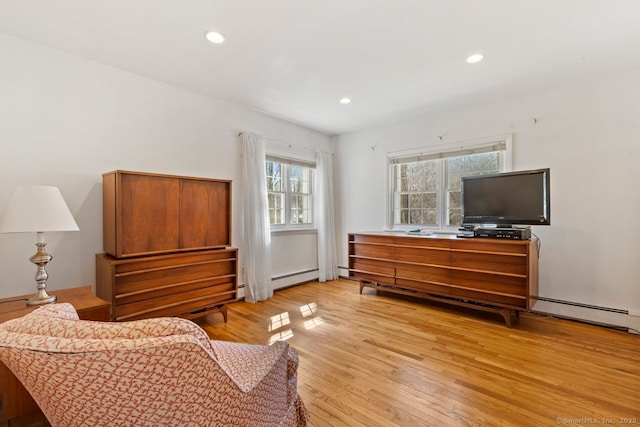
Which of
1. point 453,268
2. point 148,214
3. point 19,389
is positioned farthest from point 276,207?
point 19,389

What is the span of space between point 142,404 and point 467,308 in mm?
3604

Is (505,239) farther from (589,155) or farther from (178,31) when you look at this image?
(178,31)

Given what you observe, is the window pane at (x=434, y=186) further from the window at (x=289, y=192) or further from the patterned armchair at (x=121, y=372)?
the patterned armchair at (x=121, y=372)

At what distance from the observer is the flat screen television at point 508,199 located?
2906 mm

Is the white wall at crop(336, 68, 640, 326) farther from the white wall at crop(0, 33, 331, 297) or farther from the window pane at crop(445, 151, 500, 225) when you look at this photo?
the white wall at crop(0, 33, 331, 297)

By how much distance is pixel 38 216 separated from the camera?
1820mm

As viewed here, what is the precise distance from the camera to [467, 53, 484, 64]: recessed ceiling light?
8.47 feet

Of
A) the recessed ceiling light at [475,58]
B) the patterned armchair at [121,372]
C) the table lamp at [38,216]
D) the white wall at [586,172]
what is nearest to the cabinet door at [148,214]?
the table lamp at [38,216]

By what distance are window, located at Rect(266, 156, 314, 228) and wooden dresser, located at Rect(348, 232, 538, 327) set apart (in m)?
1.07

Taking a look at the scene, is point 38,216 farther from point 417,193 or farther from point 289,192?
point 417,193

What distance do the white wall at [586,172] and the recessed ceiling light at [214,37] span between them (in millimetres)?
3171

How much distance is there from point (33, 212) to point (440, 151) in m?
4.24

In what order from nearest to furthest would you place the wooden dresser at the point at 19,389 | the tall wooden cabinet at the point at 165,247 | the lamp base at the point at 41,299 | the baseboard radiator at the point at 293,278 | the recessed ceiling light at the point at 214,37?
the wooden dresser at the point at 19,389 → the lamp base at the point at 41,299 → the recessed ceiling light at the point at 214,37 → the tall wooden cabinet at the point at 165,247 → the baseboard radiator at the point at 293,278

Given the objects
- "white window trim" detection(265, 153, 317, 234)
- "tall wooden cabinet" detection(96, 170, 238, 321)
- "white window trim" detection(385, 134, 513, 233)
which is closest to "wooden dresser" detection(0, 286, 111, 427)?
"tall wooden cabinet" detection(96, 170, 238, 321)
